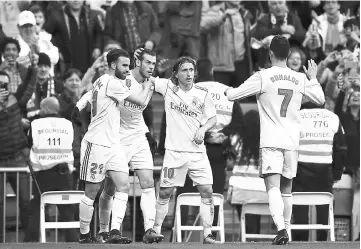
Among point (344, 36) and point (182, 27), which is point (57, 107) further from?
point (344, 36)

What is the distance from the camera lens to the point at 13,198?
17.9 m

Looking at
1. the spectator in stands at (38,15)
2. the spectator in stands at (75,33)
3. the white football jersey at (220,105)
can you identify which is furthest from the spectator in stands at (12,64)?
the white football jersey at (220,105)

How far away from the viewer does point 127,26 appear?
20375 millimetres

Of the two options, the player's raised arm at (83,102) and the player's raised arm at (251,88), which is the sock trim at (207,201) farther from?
the player's raised arm at (83,102)

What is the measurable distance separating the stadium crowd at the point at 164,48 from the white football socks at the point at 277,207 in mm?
2820

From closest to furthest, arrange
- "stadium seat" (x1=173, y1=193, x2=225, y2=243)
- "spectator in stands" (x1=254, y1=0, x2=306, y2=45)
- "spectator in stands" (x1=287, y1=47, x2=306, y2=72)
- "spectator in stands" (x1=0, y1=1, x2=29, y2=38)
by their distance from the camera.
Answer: "stadium seat" (x1=173, y1=193, x2=225, y2=243), "spectator in stands" (x1=287, y1=47, x2=306, y2=72), "spectator in stands" (x1=254, y1=0, x2=306, y2=45), "spectator in stands" (x1=0, y1=1, x2=29, y2=38)

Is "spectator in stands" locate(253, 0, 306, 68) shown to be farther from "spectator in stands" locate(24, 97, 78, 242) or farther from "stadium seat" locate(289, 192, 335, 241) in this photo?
"spectator in stands" locate(24, 97, 78, 242)

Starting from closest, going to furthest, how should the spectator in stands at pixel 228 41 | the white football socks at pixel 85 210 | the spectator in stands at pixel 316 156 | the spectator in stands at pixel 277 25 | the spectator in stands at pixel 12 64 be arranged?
the white football socks at pixel 85 210, the spectator in stands at pixel 316 156, the spectator in stands at pixel 12 64, the spectator in stands at pixel 228 41, the spectator in stands at pixel 277 25

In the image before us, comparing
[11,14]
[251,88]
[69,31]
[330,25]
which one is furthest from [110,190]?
[330,25]

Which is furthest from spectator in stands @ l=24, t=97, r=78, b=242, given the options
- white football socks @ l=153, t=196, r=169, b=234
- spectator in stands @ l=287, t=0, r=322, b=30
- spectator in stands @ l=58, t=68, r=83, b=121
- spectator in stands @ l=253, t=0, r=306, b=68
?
spectator in stands @ l=287, t=0, r=322, b=30

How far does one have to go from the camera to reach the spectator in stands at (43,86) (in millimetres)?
18947

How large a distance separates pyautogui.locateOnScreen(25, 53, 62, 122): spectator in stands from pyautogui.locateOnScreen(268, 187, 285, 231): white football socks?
209 inches

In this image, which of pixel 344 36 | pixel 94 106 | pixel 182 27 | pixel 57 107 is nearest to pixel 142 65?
pixel 94 106

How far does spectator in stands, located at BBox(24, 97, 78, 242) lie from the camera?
17062mm
